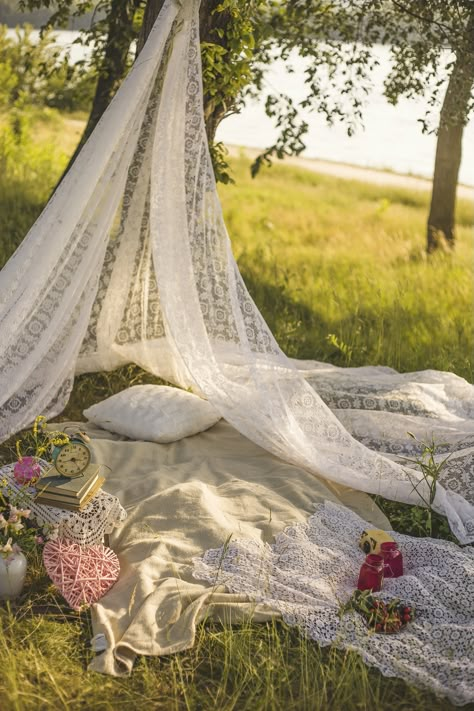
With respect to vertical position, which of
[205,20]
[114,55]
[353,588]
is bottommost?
[353,588]

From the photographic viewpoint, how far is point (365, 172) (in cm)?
1271

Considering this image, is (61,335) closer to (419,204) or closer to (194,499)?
(194,499)

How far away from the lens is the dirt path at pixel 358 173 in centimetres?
1202

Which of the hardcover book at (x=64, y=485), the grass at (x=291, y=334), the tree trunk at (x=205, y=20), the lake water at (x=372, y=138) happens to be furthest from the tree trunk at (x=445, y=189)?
the hardcover book at (x=64, y=485)

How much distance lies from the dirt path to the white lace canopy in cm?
805

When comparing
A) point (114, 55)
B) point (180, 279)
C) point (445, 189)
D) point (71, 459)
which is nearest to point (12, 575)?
point (71, 459)

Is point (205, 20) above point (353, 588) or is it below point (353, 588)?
above

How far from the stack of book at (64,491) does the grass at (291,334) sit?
27 cm

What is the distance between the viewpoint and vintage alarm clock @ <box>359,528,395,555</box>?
313 cm

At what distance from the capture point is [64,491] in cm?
306

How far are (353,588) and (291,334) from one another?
2.66m

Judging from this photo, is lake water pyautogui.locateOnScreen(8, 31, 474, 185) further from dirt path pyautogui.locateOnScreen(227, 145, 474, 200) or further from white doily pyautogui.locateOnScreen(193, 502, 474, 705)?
white doily pyautogui.locateOnScreen(193, 502, 474, 705)

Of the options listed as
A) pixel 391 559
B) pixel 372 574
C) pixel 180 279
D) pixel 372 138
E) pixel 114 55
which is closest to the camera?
pixel 372 574

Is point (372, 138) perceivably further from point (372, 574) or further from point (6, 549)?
point (6, 549)
